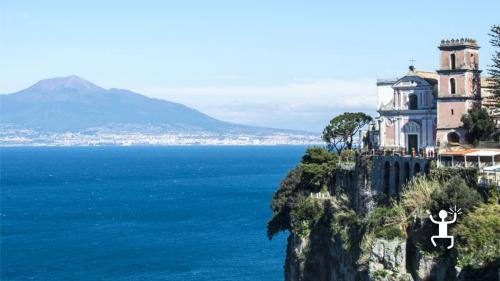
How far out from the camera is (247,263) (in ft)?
250

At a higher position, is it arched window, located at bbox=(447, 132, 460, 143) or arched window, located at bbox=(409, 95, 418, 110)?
arched window, located at bbox=(409, 95, 418, 110)

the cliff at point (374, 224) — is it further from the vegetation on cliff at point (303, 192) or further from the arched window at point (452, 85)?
the arched window at point (452, 85)

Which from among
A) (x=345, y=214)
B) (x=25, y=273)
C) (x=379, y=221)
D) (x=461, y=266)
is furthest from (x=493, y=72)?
(x=25, y=273)

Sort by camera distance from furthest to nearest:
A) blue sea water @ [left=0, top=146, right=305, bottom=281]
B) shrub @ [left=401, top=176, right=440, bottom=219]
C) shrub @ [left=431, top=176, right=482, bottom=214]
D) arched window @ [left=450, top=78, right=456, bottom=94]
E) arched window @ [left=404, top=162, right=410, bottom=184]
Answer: blue sea water @ [left=0, top=146, right=305, bottom=281]
arched window @ [left=450, top=78, right=456, bottom=94]
arched window @ [left=404, top=162, right=410, bottom=184]
shrub @ [left=401, top=176, right=440, bottom=219]
shrub @ [left=431, top=176, right=482, bottom=214]

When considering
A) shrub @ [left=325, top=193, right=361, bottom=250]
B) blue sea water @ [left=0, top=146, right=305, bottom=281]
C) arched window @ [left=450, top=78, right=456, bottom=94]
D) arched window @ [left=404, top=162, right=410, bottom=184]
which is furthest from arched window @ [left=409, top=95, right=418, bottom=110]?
blue sea water @ [left=0, top=146, right=305, bottom=281]

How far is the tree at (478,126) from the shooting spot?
5188 centimetres

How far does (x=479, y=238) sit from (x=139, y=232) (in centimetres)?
6549

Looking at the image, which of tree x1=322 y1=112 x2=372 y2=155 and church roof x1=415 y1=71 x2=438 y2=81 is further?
tree x1=322 y1=112 x2=372 y2=155

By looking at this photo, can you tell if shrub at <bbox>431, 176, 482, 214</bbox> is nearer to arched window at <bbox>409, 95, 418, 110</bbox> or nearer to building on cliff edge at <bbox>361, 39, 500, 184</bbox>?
building on cliff edge at <bbox>361, 39, 500, 184</bbox>

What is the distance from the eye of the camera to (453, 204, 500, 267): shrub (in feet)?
116

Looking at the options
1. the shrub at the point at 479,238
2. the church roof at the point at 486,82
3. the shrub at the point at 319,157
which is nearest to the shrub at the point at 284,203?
the shrub at the point at 319,157

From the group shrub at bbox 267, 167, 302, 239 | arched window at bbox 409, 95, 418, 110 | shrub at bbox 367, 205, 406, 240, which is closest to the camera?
shrub at bbox 367, 205, 406, 240

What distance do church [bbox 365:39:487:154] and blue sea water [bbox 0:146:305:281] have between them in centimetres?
1821

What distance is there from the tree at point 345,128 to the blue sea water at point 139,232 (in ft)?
38.6
